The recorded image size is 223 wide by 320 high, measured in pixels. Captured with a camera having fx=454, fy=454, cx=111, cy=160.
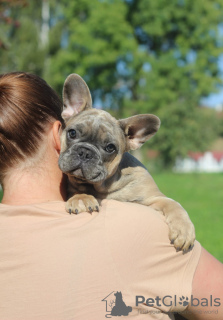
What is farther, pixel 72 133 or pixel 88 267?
pixel 72 133

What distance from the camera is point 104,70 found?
35938mm

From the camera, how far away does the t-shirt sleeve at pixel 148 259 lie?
2.20 m

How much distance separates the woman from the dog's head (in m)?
0.87

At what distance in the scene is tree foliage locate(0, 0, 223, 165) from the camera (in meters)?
34.0

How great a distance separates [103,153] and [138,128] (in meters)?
0.45

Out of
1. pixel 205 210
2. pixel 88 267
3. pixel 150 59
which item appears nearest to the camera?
pixel 88 267

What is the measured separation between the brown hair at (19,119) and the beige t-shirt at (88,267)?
43 centimetres

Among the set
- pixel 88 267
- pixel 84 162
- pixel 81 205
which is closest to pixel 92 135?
pixel 84 162

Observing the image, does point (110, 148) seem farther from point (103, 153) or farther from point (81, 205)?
point (81, 205)

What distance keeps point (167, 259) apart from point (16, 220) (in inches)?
31.7

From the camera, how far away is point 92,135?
368 cm

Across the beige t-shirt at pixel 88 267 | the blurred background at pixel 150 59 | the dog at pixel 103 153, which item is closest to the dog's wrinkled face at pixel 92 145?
the dog at pixel 103 153

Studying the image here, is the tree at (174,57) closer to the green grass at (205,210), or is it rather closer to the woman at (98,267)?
the green grass at (205,210)

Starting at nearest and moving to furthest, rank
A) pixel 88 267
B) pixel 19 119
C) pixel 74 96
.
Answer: pixel 88 267, pixel 19 119, pixel 74 96
